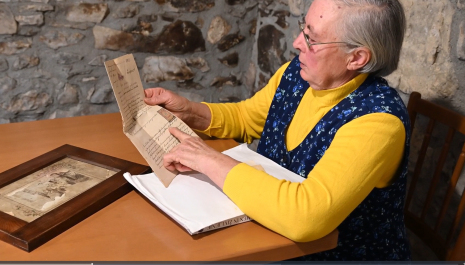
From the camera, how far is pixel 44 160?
1165 mm

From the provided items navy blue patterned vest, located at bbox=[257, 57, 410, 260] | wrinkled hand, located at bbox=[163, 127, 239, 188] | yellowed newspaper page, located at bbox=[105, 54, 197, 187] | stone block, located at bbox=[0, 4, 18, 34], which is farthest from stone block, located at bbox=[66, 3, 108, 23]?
navy blue patterned vest, located at bbox=[257, 57, 410, 260]

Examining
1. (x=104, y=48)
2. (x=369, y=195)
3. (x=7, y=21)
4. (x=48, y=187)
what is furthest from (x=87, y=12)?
(x=369, y=195)

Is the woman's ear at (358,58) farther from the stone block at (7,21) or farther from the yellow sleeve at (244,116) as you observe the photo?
the stone block at (7,21)

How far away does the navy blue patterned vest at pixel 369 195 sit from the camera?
3.50 ft

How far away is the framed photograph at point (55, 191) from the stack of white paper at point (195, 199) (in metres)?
0.07

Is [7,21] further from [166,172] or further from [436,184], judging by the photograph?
[436,184]

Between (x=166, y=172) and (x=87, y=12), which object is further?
(x=87, y=12)

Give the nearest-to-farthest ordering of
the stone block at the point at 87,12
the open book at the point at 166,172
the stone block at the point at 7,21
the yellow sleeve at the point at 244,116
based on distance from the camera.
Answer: the open book at the point at 166,172 → the yellow sleeve at the point at 244,116 → the stone block at the point at 7,21 → the stone block at the point at 87,12

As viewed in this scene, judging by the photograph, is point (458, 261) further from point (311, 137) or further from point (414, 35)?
point (414, 35)

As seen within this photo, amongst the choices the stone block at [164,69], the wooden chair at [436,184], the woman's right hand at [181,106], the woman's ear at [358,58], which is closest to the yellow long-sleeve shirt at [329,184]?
the woman's ear at [358,58]

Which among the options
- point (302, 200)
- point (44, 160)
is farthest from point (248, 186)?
point (44, 160)

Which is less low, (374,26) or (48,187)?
(374,26)

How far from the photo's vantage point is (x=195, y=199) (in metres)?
1.00

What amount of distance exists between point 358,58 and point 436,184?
478 millimetres
